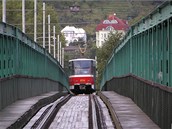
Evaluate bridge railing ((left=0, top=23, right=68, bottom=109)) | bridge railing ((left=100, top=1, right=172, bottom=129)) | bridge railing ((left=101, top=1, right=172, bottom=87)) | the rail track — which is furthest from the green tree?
bridge railing ((left=100, top=1, right=172, bottom=129))

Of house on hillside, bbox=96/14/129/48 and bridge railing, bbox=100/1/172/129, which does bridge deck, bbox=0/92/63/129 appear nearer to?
bridge railing, bbox=100/1/172/129

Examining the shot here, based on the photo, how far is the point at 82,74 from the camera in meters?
65.7

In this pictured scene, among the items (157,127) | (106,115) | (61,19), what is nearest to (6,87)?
(106,115)

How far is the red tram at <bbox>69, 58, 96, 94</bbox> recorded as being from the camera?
65500mm

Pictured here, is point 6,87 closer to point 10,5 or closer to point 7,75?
point 7,75

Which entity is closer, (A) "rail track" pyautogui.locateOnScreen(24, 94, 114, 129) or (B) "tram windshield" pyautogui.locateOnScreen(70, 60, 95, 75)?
(A) "rail track" pyautogui.locateOnScreen(24, 94, 114, 129)

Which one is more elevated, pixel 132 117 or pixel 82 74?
pixel 82 74

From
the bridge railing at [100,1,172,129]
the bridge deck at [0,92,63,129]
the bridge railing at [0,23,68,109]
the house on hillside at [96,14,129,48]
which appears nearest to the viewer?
the bridge railing at [100,1,172,129]

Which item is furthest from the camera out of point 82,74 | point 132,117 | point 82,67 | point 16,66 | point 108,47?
point 108,47

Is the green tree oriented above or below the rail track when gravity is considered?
above

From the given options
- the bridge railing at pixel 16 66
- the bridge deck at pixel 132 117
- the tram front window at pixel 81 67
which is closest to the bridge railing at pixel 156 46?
the bridge deck at pixel 132 117

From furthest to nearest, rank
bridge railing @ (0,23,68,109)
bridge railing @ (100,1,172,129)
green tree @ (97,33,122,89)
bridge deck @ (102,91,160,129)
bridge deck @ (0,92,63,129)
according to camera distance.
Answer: green tree @ (97,33,122,89), bridge railing @ (0,23,68,109), bridge deck @ (0,92,63,129), bridge deck @ (102,91,160,129), bridge railing @ (100,1,172,129)

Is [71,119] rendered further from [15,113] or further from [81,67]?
[81,67]

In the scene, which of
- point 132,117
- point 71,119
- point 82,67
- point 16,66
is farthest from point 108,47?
point 132,117
